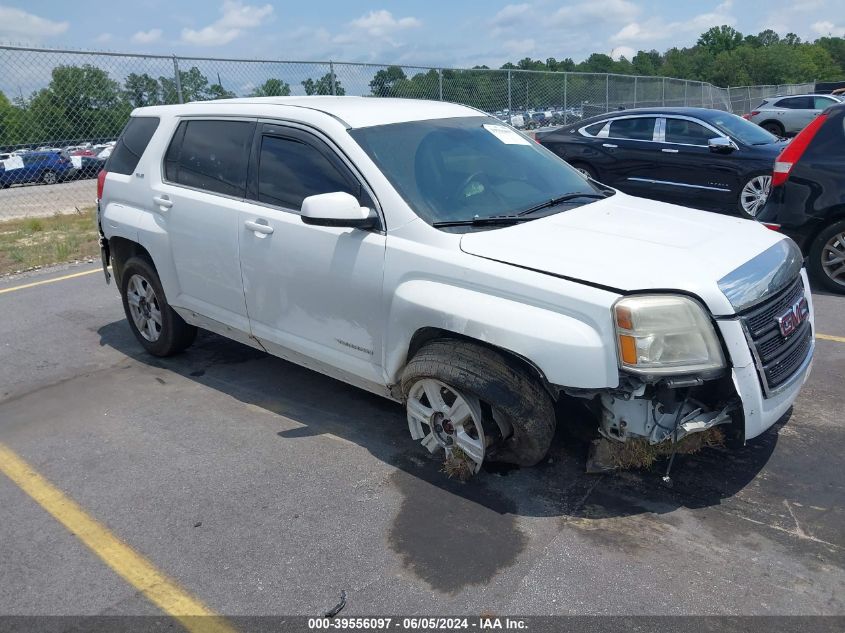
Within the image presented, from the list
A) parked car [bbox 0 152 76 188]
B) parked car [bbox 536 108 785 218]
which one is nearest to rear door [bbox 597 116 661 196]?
parked car [bbox 536 108 785 218]

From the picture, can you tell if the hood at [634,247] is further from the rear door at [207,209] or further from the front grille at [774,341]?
the rear door at [207,209]

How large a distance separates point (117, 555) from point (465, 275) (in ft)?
6.61

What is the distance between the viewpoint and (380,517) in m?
3.42

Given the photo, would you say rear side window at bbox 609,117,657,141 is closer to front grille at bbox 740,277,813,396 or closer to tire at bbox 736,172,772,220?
tire at bbox 736,172,772,220

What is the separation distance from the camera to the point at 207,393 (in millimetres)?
4961

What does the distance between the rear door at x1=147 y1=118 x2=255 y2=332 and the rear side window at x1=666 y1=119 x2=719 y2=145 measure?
7177mm

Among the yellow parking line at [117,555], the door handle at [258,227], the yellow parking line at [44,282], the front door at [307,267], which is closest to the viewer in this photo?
the yellow parking line at [117,555]

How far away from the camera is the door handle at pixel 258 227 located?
417cm

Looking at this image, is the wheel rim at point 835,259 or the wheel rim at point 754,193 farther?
the wheel rim at point 754,193

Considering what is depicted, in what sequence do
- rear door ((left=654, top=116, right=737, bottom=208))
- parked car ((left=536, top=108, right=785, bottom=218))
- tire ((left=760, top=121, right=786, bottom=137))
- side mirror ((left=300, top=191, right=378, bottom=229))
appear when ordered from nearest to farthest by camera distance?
side mirror ((left=300, top=191, right=378, bottom=229)) < parked car ((left=536, top=108, right=785, bottom=218)) < rear door ((left=654, top=116, right=737, bottom=208)) < tire ((left=760, top=121, right=786, bottom=137))

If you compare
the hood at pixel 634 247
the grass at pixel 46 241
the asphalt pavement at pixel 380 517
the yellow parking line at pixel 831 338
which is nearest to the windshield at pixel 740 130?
the yellow parking line at pixel 831 338

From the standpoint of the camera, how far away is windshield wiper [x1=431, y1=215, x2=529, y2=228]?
365 cm

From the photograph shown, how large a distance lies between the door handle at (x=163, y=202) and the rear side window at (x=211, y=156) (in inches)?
5.4

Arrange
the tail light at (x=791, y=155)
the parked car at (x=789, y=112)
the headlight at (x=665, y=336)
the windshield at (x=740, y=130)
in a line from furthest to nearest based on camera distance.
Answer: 1. the parked car at (x=789, y=112)
2. the windshield at (x=740, y=130)
3. the tail light at (x=791, y=155)
4. the headlight at (x=665, y=336)
